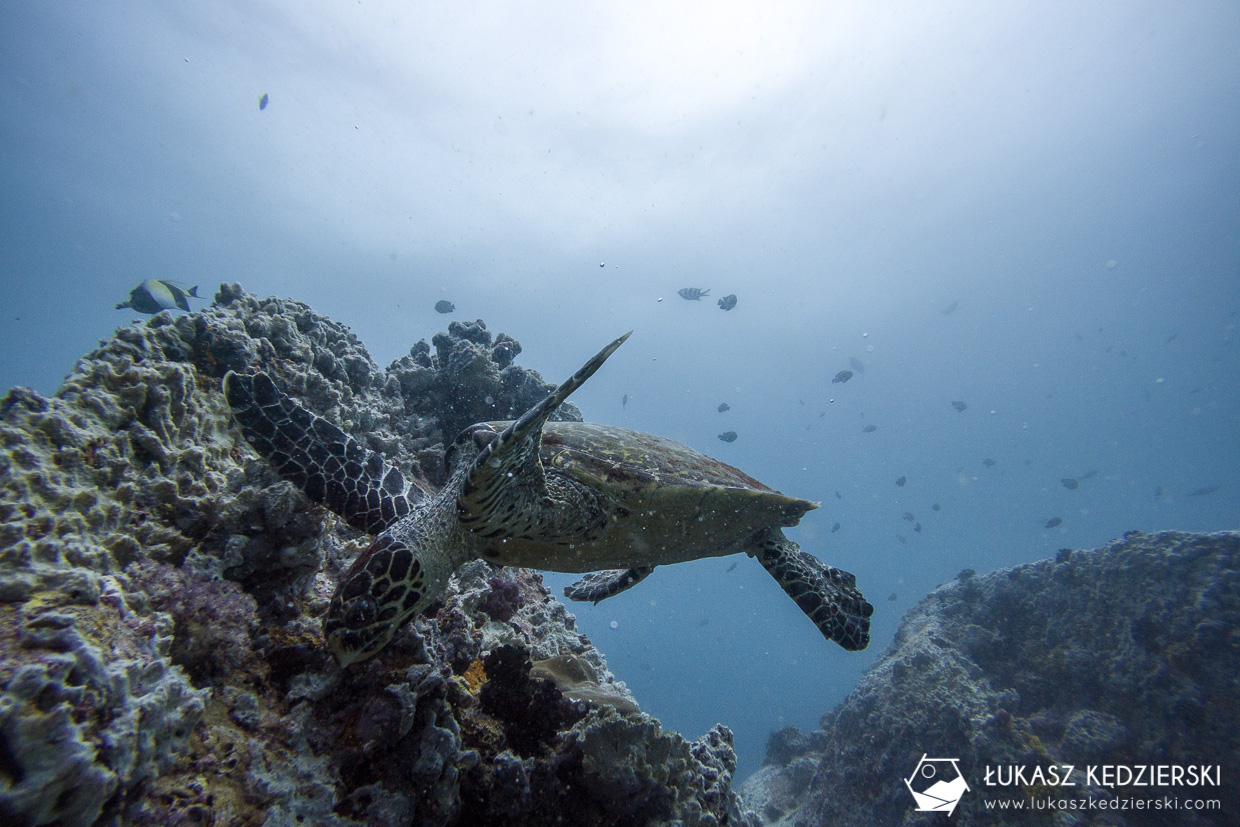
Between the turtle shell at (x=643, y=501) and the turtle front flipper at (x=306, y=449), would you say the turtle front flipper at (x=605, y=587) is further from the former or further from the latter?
the turtle front flipper at (x=306, y=449)

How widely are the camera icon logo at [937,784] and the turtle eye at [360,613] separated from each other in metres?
10.8

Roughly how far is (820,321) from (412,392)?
240 feet

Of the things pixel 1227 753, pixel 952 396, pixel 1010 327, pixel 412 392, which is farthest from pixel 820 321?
pixel 412 392

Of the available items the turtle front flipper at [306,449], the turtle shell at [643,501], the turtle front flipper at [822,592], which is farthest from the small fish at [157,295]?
the turtle front flipper at [822,592]

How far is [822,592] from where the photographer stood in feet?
15.4

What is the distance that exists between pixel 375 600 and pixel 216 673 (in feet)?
2.42

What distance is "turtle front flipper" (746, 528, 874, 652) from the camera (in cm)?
457

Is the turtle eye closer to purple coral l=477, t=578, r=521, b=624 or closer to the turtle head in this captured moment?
the turtle head

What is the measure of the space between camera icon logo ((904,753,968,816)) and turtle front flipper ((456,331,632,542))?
9.87 m

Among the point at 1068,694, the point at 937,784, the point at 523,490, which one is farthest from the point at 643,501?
the point at 1068,694

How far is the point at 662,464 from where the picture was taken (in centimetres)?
392

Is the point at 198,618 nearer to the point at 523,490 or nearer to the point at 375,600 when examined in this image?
the point at 375,600

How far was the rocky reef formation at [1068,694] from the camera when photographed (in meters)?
7.88

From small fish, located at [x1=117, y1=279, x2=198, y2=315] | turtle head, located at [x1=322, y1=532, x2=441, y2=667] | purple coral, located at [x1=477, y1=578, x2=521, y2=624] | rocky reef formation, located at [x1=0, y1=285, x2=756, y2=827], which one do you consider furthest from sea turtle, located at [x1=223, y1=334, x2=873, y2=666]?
small fish, located at [x1=117, y1=279, x2=198, y2=315]
